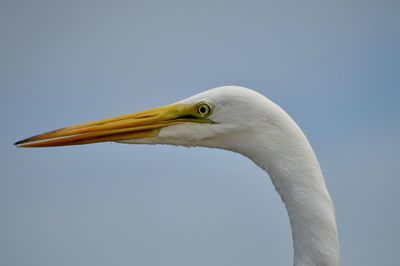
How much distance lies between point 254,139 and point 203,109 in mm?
571

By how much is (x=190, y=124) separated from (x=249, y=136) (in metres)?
0.64

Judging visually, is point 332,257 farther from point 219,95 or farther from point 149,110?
point 149,110

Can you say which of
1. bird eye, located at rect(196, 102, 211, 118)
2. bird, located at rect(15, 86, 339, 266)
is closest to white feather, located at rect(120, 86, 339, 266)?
bird, located at rect(15, 86, 339, 266)

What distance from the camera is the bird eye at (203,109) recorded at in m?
4.95

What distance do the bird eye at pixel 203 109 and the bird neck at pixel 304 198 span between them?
0.64 metres

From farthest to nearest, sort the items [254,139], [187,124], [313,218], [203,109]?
[187,124]
[203,109]
[254,139]
[313,218]

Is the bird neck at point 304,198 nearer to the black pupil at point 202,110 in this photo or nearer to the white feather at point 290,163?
the white feather at point 290,163

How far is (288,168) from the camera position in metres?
4.49

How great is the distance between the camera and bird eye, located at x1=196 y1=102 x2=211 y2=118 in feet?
16.3

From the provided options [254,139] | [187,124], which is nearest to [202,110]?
[187,124]

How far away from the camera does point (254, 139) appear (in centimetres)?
470

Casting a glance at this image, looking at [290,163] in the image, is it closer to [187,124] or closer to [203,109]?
[203,109]

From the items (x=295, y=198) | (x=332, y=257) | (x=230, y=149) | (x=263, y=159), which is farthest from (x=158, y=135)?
(x=332, y=257)

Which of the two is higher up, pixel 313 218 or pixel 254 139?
pixel 254 139
